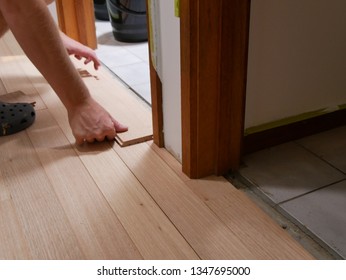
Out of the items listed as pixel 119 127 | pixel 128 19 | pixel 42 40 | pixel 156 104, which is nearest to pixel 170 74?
pixel 156 104

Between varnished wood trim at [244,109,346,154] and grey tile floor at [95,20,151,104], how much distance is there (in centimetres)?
45

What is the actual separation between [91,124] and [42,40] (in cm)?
26

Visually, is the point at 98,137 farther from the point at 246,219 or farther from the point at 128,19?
the point at 128,19

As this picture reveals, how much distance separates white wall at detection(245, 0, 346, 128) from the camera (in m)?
1.00

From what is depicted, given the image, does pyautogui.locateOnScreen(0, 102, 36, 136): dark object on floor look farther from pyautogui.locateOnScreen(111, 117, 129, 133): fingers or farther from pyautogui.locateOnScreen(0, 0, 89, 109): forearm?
pyautogui.locateOnScreen(111, 117, 129, 133): fingers

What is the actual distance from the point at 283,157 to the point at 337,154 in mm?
146

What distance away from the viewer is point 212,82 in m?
0.92

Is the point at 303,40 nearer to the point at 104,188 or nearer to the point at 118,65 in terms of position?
the point at 104,188

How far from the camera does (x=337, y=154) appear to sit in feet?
3.66

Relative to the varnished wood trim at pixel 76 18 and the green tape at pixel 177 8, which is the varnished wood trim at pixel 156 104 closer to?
the green tape at pixel 177 8

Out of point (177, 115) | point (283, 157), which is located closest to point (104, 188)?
point (177, 115)

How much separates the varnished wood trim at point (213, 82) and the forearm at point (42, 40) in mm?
411

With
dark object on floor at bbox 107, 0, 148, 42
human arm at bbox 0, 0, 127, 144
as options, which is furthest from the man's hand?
dark object on floor at bbox 107, 0, 148, 42

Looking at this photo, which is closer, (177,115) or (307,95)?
(177,115)
